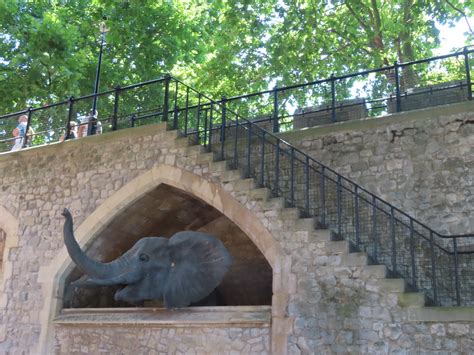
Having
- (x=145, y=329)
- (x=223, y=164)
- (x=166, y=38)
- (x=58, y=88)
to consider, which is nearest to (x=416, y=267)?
(x=223, y=164)

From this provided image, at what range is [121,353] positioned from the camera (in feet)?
26.6

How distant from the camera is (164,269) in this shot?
8.27 m

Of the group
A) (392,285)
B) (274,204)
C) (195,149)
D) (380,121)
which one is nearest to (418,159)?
→ (380,121)

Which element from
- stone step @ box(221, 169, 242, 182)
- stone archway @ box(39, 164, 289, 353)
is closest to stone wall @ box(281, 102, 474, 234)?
stone step @ box(221, 169, 242, 182)

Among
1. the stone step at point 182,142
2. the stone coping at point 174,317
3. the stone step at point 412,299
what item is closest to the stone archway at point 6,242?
the stone coping at point 174,317

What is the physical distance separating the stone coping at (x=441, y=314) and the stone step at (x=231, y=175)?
117 inches

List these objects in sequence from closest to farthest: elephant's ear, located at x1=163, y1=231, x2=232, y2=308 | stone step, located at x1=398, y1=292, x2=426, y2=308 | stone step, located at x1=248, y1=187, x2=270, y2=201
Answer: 1. stone step, located at x1=398, y1=292, x2=426, y2=308
2. stone step, located at x1=248, y1=187, x2=270, y2=201
3. elephant's ear, located at x1=163, y1=231, x2=232, y2=308

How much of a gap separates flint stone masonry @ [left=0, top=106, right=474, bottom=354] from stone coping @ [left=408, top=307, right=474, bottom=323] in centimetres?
1

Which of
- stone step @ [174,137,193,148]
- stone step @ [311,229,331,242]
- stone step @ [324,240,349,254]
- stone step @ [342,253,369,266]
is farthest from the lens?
stone step @ [174,137,193,148]

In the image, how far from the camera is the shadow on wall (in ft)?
30.7

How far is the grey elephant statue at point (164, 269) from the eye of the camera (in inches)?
316

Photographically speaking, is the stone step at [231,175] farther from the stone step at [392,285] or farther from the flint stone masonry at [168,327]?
the stone step at [392,285]

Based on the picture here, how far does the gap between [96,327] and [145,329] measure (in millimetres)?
904

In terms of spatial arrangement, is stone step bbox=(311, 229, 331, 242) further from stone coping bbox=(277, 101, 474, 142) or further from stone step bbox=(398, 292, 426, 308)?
stone coping bbox=(277, 101, 474, 142)
